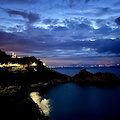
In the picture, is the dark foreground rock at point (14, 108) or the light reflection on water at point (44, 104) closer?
the dark foreground rock at point (14, 108)

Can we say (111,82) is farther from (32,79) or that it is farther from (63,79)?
(32,79)

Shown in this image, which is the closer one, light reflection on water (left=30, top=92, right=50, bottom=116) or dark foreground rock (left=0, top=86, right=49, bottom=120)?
dark foreground rock (left=0, top=86, right=49, bottom=120)

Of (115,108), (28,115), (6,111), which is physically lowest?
(115,108)

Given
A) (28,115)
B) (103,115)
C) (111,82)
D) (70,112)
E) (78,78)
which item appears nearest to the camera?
(28,115)

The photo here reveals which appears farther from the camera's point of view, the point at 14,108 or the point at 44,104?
the point at 44,104

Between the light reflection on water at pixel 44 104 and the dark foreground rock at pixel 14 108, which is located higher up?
the dark foreground rock at pixel 14 108

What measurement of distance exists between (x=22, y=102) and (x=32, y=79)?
54.0 metres

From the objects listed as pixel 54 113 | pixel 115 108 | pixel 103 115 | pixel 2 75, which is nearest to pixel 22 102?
A: pixel 54 113

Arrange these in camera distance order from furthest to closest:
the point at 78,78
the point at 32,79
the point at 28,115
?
the point at 78,78 → the point at 32,79 → the point at 28,115

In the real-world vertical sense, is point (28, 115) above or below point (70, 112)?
above

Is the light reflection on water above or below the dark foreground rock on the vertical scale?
below

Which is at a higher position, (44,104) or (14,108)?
(14,108)

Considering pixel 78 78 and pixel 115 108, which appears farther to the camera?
pixel 78 78

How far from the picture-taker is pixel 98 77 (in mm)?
88000
